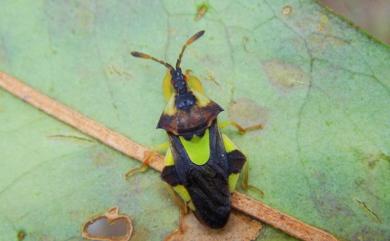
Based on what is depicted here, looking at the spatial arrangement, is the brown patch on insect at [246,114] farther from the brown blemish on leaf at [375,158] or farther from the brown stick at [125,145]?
the brown blemish on leaf at [375,158]

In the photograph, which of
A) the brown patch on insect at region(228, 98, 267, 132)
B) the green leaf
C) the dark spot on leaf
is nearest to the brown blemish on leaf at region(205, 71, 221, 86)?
the green leaf

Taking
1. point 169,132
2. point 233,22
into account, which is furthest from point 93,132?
point 233,22

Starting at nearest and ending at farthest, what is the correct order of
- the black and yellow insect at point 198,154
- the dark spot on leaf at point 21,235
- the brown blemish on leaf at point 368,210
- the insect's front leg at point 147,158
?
the brown blemish on leaf at point 368,210 < the black and yellow insect at point 198,154 < the dark spot on leaf at point 21,235 < the insect's front leg at point 147,158

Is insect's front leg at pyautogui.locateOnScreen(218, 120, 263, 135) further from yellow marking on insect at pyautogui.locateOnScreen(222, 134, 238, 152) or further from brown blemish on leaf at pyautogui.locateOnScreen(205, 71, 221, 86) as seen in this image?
brown blemish on leaf at pyautogui.locateOnScreen(205, 71, 221, 86)

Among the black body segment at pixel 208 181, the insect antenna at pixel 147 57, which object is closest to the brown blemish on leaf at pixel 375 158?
the black body segment at pixel 208 181

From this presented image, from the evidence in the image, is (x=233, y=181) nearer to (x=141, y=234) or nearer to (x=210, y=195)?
(x=210, y=195)

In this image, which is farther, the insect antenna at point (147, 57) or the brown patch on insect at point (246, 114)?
the insect antenna at point (147, 57)

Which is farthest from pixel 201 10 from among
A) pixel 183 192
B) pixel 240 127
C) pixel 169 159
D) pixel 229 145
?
pixel 183 192

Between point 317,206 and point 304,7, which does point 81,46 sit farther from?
point 317,206
